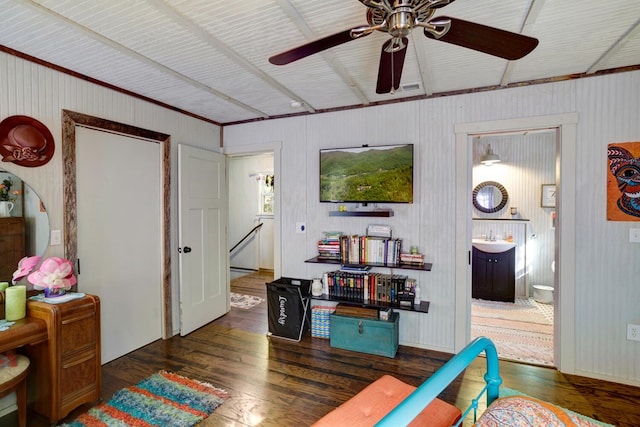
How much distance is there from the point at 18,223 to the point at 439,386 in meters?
2.85

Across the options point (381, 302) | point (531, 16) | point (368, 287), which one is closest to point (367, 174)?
point (368, 287)

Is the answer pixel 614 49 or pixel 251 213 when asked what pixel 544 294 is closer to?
pixel 614 49

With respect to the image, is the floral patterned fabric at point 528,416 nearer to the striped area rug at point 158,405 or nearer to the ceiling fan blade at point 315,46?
the ceiling fan blade at point 315,46

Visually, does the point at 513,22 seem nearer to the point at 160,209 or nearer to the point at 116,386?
the point at 160,209

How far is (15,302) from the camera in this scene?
6.68ft

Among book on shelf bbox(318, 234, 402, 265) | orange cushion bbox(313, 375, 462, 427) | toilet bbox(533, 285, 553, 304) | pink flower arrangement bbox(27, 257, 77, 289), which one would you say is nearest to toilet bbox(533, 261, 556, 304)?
toilet bbox(533, 285, 553, 304)

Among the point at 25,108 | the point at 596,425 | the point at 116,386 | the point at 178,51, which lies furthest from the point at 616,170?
the point at 25,108

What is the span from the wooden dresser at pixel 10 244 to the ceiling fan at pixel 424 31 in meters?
2.20

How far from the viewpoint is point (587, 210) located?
2592 millimetres

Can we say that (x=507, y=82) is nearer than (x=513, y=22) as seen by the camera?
No

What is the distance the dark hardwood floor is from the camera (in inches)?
85.7

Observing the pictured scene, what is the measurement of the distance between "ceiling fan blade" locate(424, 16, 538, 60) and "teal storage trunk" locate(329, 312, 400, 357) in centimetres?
233

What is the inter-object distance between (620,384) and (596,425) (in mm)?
2106

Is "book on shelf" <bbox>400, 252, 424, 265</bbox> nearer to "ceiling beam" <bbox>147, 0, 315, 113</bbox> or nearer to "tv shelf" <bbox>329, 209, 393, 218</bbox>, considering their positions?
"tv shelf" <bbox>329, 209, 393, 218</bbox>
